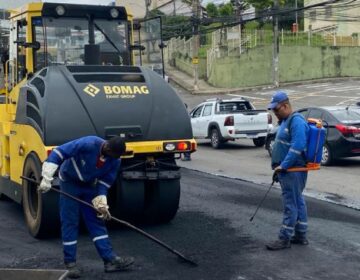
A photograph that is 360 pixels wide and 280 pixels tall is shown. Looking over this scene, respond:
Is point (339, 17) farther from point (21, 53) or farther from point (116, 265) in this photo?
point (116, 265)

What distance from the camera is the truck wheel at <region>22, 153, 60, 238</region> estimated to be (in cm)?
842

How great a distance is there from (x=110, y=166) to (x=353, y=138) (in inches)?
412

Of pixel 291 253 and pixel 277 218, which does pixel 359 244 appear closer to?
pixel 291 253

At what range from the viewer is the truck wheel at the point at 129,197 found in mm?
8664

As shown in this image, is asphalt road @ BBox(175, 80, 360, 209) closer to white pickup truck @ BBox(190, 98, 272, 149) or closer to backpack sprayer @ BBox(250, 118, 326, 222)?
white pickup truck @ BBox(190, 98, 272, 149)

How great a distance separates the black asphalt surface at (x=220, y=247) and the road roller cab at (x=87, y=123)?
42cm

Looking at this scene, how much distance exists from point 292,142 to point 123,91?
246cm

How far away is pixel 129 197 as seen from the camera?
869 cm

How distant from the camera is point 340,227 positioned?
9.18 metres

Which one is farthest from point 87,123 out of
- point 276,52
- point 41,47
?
point 276,52

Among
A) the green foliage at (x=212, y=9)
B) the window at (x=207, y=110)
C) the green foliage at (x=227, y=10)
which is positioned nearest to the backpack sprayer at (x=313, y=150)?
the window at (x=207, y=110)

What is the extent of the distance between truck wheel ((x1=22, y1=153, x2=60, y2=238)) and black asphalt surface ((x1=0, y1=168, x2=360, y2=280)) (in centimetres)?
15

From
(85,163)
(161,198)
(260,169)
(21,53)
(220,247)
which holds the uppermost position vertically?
(21,53)

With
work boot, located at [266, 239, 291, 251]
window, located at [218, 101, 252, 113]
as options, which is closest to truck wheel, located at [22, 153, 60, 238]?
work boot, located at [266, 239, 291, 251]
